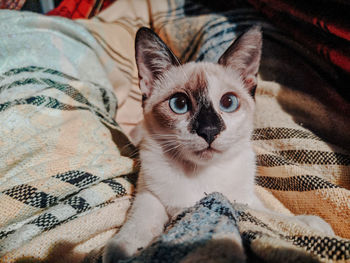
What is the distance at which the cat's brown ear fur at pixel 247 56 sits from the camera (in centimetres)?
89

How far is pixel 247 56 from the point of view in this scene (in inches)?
37.5

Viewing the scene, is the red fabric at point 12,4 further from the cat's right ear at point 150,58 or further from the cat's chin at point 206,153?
the cat's chin at point 206,153

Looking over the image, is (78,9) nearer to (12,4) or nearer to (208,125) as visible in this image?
(12,4)

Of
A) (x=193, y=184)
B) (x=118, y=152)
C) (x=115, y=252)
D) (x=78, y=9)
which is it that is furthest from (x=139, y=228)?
(x=78, y=9)

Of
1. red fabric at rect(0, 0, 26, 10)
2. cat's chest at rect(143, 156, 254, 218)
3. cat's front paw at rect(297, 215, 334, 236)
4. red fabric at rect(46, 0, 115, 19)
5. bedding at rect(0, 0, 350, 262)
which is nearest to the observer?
bedding at rect(0, 0, 350, 262)

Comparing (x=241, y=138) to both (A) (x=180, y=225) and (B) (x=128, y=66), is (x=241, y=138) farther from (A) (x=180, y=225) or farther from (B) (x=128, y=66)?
(B) (x=128, y=66)

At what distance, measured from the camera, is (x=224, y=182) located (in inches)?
33.0

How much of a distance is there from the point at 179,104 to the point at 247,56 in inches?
13.6

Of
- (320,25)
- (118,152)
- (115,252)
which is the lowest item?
(118,152)

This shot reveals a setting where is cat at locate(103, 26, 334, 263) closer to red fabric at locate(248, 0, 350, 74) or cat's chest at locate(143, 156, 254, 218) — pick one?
cat's chest at locate(143, 156, 254, 218)

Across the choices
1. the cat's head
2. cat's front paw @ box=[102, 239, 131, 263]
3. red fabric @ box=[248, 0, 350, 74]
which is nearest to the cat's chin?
the cat's head

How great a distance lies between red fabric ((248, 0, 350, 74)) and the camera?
0.95 metres

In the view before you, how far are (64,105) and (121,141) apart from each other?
0.96 ft

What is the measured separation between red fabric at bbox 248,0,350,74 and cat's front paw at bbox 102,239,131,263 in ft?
Answer: 3.29
